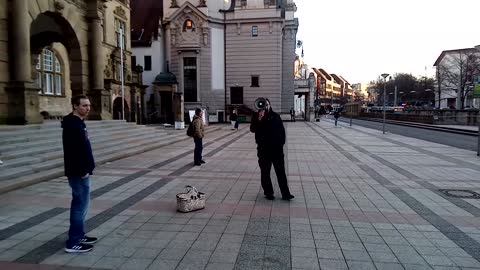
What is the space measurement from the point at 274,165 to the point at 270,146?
1.35ft

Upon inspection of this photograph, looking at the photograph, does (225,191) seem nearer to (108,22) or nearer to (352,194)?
(352,194)

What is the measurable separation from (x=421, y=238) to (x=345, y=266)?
5.56 feet

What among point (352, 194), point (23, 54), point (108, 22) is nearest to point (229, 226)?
point (352, 194)

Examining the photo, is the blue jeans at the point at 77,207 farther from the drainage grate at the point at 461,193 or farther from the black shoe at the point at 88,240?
the drainage grate at the point at 461,193

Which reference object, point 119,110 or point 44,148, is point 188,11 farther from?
point 44,148

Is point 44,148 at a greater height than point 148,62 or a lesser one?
lesser

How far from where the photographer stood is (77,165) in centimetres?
482

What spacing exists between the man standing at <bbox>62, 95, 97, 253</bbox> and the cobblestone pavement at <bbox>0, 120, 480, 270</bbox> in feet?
0.73

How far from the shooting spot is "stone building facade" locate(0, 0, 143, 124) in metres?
13.4

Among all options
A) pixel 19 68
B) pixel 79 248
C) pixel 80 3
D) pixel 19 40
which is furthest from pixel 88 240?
pixel 80 3

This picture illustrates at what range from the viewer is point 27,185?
8711mm

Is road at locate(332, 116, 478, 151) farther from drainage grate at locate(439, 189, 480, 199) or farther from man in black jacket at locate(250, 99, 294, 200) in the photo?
man in black jacket at locate(250, 99, 294, 200)

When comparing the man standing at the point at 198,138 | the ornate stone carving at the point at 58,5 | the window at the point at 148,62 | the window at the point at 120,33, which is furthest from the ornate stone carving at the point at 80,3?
the window at the point at 148,62

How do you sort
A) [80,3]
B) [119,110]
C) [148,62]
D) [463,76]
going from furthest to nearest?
1. [463,76]
2. [148,62]
3. [119,110]
4. [80,3]
